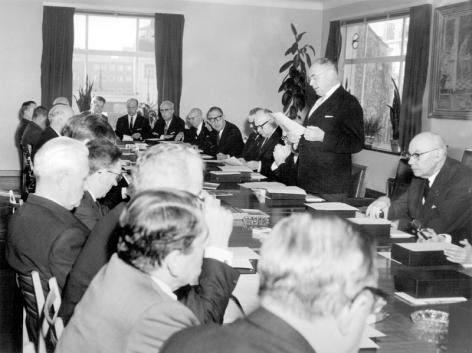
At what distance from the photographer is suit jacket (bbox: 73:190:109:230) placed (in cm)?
298

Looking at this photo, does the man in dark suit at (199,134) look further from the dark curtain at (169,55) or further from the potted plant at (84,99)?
the potted plant at (84,99)

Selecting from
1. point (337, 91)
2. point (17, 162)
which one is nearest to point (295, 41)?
point (17, 162)

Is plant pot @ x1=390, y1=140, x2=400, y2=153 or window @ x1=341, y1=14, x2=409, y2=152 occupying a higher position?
window @ x1=341, y1=14, x2=409, y2=152

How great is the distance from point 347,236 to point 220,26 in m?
11.0

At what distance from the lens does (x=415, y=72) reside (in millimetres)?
8773

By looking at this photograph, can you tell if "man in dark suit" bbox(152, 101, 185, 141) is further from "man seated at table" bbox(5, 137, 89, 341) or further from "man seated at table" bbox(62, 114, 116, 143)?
"man seated at table" bbox(5, 137, 89, 341)

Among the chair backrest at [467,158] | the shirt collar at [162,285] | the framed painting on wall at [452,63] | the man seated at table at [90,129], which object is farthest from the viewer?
the framed painting on wall at [452,63]

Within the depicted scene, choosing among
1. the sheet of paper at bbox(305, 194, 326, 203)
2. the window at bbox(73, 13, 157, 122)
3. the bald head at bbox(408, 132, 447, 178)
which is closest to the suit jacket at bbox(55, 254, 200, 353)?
the bald head at bbox(408, 132, 447, 178)

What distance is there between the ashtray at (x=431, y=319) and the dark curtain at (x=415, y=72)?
278 inches

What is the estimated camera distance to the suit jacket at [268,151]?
20.6 ft

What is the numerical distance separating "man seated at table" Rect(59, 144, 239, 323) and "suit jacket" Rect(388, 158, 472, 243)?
1.74 meters

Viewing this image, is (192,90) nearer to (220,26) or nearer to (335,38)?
(220,26)

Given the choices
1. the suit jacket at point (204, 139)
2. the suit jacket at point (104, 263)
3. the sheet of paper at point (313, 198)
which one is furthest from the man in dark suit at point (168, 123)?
the suit jacket at point (104, 263)

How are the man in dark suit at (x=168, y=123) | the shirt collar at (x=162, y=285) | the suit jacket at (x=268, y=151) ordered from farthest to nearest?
1. the man in dark suit at (x=168, y=123)
2. the suit jacket at (x=268, y=151)
3. the shirt collar at (x=162, y=285)
